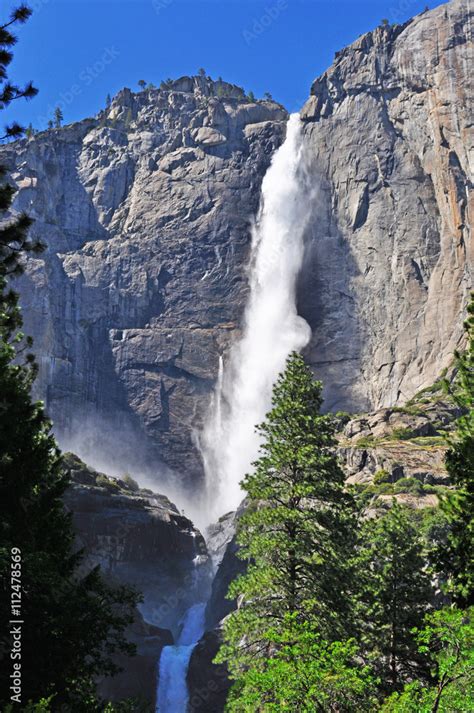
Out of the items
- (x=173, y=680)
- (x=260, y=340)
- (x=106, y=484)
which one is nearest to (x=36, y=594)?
(x=173, y=680)

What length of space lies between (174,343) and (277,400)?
63047 mm

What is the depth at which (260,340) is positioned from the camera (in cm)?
8388

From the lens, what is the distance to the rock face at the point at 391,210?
72.2 meters

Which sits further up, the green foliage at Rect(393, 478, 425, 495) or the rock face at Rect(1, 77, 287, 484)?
the rock face at Rect(1, 77, 287, 484)

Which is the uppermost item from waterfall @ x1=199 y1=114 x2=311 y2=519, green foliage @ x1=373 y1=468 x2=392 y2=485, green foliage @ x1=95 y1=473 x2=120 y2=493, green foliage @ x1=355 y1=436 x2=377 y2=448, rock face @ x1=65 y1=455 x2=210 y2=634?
waterfall @ x1=199 y1=114 x2=311 y2=519

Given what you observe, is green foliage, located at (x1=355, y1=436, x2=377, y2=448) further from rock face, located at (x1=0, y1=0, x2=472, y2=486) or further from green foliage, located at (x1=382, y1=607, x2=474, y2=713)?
green foliage, located at (x1=382, y1=607, x2=474, y2=713)

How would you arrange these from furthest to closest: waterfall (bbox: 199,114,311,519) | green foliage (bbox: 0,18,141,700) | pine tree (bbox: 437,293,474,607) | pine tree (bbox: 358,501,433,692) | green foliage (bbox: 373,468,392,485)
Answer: waterfall (bbox: 199,114,311,519) → green foliage (bbox: 373,468,392,485) → pine tree (bbox: 358,501,433,692) → pine tree (bbox: 437,293,474,607) → green foliage (bbox: 0,18,141,700)

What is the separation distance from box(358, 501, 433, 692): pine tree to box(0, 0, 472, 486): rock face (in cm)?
5046

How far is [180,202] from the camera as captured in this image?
90125 mm

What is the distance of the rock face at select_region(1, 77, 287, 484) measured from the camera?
265 feet

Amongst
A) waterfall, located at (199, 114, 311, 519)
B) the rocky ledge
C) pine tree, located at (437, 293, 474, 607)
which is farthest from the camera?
waterfall, located at (199, 114, 311, 519)

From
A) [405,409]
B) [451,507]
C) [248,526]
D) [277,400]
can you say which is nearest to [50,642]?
[248,526]

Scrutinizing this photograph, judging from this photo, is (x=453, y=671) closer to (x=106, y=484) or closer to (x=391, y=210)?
(x=106, y=484)

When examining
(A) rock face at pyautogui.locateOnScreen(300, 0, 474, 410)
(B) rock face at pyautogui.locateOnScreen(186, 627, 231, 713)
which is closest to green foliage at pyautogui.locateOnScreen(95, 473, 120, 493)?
(B) rock face at pyautogui.locateOnScreen(186, 627, 231, 713)
